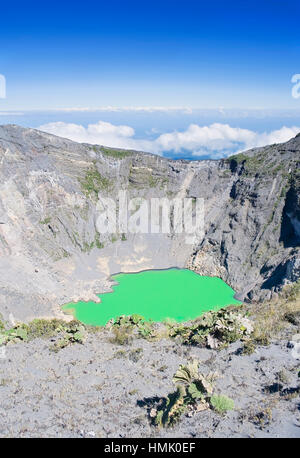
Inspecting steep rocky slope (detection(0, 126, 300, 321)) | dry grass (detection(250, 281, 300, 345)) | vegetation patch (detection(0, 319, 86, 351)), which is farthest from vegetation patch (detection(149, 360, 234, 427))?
steep rocky slope (detection(0, 126, 300, 321))

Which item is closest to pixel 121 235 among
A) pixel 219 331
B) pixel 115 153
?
pixel 115 153

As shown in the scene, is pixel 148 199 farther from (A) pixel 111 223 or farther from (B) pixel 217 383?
(B) pixel 217 383

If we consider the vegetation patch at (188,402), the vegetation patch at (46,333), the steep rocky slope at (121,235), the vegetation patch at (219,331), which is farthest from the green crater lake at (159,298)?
the vegetation patch at (188,402)

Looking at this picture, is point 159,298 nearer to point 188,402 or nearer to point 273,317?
point 273,317

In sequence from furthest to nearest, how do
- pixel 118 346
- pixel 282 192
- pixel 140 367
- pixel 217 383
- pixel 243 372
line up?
pixel 282 192 < pixel 118 346 < pixel 140 367 < pixel 243 372 < pixel 217 383

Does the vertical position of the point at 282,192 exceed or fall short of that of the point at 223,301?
it exceeds it

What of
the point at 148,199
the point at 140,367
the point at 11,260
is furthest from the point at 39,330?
the point at 148,199

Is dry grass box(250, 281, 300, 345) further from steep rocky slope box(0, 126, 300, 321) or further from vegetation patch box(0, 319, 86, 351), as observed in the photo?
steep rocky slope box(0, 126, 300, 321)

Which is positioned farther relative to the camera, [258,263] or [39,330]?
[258,263]
